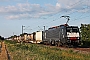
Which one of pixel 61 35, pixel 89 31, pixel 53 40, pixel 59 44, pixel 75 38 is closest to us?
Answer: pixel 75 38

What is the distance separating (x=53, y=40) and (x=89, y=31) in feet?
28.8

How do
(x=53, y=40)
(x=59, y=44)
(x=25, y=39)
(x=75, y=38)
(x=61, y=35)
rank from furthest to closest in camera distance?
(x=25, y=39) → (x=53, y=40) → (x=59, y=44) → (x=61, y=35) → (x=75, y=38)

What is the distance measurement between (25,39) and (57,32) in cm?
5940

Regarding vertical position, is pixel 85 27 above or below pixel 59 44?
above

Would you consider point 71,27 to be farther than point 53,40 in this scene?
No

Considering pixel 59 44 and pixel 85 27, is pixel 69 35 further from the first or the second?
pixel 85 27

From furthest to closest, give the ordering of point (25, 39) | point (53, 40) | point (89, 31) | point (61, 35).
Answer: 1. point (25, 39)
2. point (89, 31)
3. point (53, 40)
4. point (61, 35)

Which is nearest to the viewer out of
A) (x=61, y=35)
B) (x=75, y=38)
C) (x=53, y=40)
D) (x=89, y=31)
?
(x=75, y=38)

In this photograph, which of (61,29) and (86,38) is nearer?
(61,29)

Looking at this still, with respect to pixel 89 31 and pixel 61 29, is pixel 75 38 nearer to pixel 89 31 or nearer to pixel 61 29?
pixel 61 29

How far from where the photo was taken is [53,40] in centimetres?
5062

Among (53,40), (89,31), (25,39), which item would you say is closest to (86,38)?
(89,31)

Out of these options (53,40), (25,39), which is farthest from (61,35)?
(25,39)

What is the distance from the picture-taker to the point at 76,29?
41.8 meters
